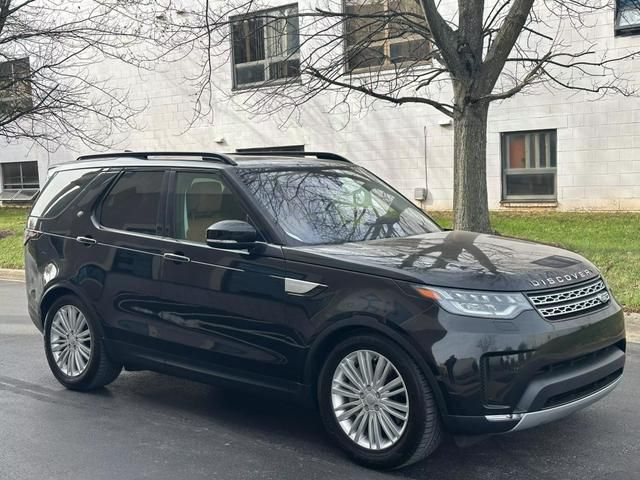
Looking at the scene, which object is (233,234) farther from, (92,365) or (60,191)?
(60,191)

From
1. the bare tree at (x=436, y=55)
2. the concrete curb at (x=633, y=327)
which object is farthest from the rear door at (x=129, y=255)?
the bare tree at (x=436, y=55)

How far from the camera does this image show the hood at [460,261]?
4.20 meters

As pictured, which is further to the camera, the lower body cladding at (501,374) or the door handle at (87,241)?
the door handle at (87,241)

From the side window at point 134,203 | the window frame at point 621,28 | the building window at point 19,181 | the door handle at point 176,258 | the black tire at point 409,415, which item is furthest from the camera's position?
the building window at point 19,181

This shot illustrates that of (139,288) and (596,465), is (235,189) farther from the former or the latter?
(596,465)

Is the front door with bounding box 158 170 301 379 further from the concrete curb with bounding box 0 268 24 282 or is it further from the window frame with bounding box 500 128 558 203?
the window frame with bounding box 500 128 558 203

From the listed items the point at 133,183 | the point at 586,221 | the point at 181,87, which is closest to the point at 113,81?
the point at 181,87

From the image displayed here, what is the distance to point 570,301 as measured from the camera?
14.3 ft

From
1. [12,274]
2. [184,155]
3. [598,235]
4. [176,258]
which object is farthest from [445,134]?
[176,258]

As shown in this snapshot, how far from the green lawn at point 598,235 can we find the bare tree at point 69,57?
785 cm

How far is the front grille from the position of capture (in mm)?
4199

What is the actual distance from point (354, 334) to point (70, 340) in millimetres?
2745

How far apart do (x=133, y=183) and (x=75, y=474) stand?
7.44 feet

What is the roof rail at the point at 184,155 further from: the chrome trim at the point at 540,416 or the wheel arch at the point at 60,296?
the chrome trim at the point at 540,416
